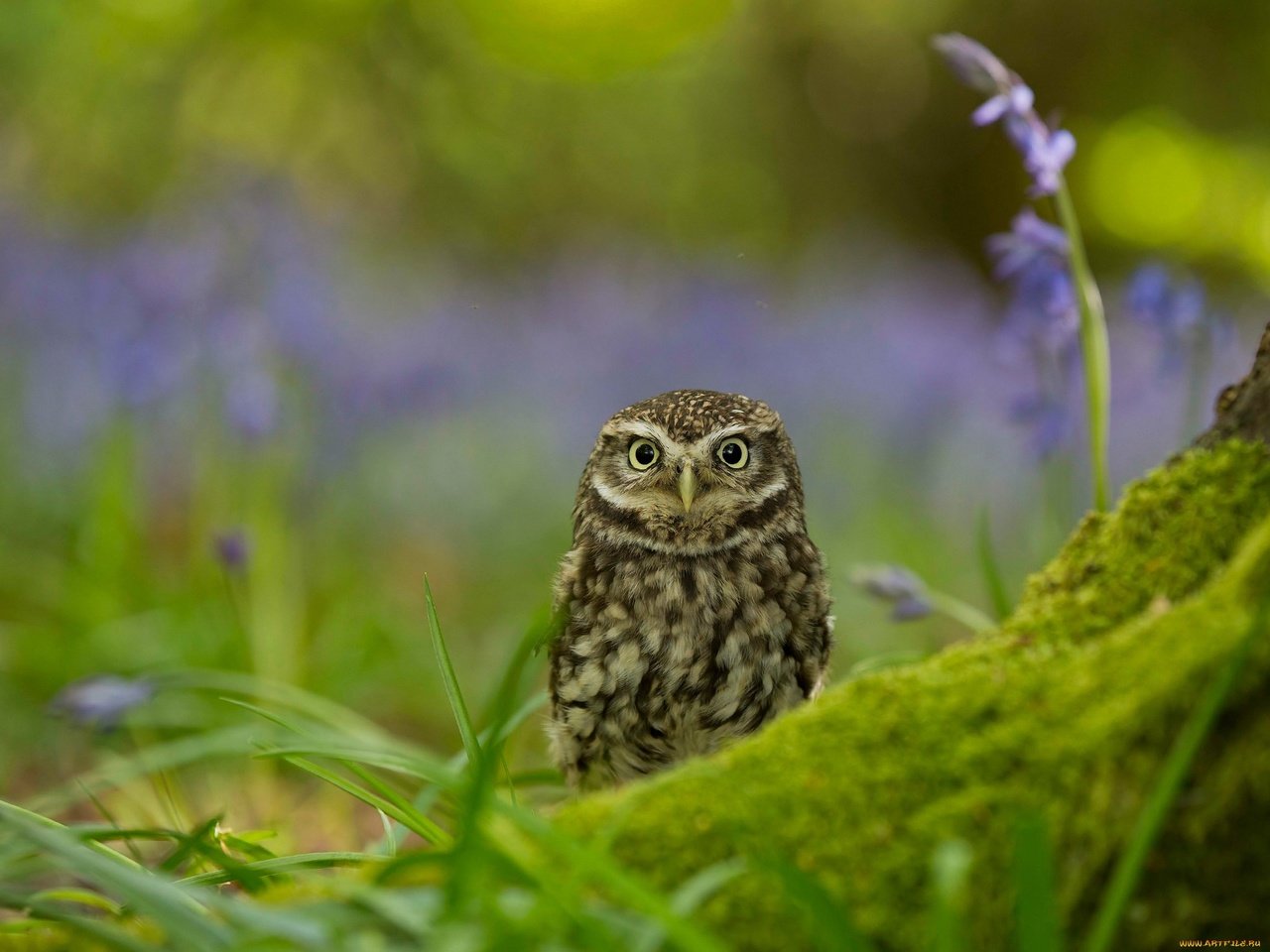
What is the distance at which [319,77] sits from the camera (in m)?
8.68

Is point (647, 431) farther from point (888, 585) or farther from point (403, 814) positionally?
point (403, 814)

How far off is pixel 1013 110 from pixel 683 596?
1096mm

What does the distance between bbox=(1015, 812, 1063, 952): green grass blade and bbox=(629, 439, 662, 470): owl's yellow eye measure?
1.60m

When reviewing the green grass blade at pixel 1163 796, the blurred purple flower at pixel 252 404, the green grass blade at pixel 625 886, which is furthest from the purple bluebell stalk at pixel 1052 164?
the blurred purple flower at pixel 252 404

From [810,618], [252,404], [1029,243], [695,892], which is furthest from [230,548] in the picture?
[695,892]

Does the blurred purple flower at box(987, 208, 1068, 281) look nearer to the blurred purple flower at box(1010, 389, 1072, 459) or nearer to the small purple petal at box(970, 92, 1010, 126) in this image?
the small purple petal at box(970, 92, 1010, 126)

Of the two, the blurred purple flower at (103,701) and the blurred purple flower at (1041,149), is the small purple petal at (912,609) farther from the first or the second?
the blurred purple flower at (103,701)

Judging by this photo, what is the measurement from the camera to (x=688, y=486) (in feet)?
8.64

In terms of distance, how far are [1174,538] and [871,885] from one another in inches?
26.5

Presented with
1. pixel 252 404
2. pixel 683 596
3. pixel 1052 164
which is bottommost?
pixel 683 596

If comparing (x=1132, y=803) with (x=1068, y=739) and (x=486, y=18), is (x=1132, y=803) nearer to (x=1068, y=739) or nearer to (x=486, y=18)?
(x=1068, y=739)

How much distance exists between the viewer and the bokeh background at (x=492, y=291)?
430cm

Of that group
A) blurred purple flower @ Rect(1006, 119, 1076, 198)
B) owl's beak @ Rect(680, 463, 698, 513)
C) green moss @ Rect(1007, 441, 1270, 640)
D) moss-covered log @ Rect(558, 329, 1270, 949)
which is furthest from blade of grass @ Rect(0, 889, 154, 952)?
blurred purple flower @ Rect(1006, 119, 1076, 198)

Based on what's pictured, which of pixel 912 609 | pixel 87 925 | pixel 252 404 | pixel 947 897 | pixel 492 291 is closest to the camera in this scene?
pixel 947 897
